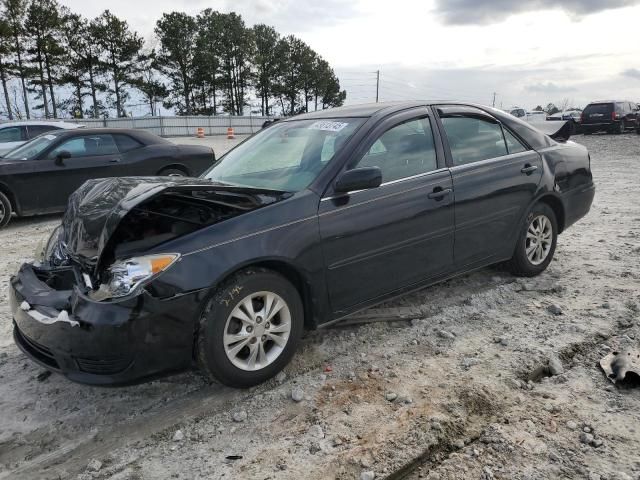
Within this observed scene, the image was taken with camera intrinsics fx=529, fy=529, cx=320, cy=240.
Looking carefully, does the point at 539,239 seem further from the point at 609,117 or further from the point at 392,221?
the point at 609,117

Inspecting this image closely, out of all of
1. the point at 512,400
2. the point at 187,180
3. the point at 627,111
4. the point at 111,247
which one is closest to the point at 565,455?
the point at 512,400

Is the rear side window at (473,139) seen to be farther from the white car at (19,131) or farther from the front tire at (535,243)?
the white car at (19,131)

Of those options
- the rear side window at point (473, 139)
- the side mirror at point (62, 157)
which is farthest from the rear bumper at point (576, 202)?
the side mirror at point (62, 157)

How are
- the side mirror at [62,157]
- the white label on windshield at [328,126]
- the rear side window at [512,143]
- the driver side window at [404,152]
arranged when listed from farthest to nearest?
the side mirror at [62,157]
the rear side window at [512,143]
the white label on windshield at [328,126]
the driver side window at [404,152]

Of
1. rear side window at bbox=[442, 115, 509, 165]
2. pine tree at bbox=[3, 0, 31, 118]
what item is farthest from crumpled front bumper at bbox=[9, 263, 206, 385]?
pine tree at bbox=[3, 0, 31, 118]

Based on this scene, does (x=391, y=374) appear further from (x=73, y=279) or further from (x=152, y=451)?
(x=73, y=279)

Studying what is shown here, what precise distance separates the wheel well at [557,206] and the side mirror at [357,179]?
218 centimetres

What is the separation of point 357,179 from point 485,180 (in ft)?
4.78

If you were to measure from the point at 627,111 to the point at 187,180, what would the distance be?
1057 inches

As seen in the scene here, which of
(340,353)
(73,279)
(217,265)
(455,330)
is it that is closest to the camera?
(217,265)

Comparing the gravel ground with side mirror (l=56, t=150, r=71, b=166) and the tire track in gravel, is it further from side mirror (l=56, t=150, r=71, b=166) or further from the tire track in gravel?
side mirror (l=56, t=150, r=71, b=166)

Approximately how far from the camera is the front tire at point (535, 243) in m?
4.76

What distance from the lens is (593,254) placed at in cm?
566

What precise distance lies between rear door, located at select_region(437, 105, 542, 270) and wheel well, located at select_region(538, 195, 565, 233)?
0.91 ft
